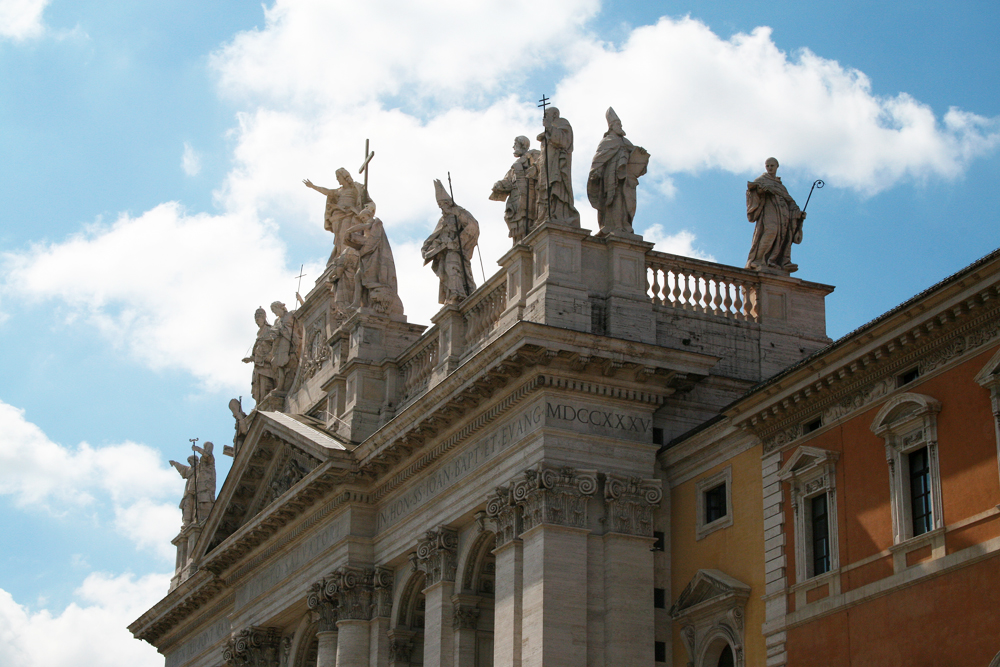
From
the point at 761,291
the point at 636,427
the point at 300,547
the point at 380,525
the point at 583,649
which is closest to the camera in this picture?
the point at 583,649

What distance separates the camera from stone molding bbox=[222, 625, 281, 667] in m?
36.2

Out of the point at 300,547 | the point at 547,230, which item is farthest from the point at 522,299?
the point at 300,547

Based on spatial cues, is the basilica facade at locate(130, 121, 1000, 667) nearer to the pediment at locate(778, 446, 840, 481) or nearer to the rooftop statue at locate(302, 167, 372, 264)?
the pediment at locate(778, 446, 840, 481)

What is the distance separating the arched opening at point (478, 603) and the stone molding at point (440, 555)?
1.23ft

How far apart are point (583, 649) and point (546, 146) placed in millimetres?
8416

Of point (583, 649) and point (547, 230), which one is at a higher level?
point (547, 230)

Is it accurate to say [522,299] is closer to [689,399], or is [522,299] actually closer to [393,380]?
[689,399]

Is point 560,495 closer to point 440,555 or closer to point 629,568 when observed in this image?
point 629,568

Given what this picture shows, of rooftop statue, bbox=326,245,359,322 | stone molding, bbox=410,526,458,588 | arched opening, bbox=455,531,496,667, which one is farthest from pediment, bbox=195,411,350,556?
arched opening, bbox=455,531,496,667

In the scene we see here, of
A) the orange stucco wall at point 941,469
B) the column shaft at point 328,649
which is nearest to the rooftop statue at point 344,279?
the column shaft at point 328,649

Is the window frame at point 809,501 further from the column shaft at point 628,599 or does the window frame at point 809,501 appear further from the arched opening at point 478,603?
the arched opening at point 478,603

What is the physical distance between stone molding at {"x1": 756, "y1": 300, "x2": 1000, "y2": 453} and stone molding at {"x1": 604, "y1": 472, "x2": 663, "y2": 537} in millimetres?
2374

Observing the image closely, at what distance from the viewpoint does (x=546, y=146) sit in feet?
92.7

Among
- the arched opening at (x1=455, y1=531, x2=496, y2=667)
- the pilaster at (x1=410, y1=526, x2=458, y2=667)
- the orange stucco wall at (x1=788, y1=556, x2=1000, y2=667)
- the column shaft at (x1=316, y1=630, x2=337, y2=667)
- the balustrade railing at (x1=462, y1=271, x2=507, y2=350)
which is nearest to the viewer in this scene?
the orange stucco wall at (x1=788, y1=556, x2=1000, y2=667)
